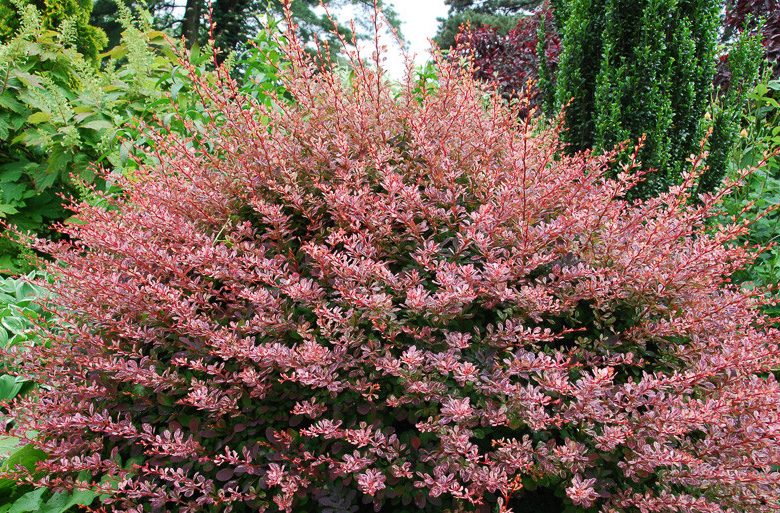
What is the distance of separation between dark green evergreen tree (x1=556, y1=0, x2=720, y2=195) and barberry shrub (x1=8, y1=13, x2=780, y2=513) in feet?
5.32

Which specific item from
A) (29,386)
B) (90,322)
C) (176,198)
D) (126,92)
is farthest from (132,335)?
(126,92)

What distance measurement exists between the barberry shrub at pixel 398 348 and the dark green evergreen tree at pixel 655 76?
1.62m

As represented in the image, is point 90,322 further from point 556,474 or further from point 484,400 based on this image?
point 556,474

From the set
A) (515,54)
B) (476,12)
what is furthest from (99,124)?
(476,12)

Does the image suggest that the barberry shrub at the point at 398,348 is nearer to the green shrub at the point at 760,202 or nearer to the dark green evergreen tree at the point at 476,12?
the green shrub at the point at 760,202

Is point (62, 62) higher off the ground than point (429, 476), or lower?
higher

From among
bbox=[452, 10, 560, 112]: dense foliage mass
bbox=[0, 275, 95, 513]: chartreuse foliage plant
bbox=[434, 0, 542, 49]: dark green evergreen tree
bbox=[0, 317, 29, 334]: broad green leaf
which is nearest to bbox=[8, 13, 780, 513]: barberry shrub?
bbox=[0, 275, 95, 513]: chartreuse foliage plant

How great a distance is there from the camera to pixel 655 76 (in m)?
3.53

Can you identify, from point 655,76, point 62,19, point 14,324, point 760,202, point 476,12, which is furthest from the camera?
point 476,12

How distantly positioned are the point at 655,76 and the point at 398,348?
2.67 m

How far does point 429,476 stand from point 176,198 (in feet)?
4.21

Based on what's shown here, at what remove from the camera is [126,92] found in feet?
13.8

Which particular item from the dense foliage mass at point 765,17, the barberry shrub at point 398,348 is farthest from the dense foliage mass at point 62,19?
the dense foliage mass at point 765,17

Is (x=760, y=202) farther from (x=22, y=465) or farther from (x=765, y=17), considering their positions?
(x=22, y=465)
